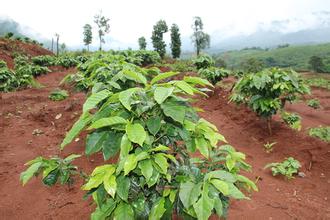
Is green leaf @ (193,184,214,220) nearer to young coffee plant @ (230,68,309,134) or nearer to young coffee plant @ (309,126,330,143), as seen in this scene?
young coffee plant @ (230,68,309,134)

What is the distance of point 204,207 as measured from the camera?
5.84 ft

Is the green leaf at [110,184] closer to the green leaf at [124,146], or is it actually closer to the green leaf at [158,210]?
the green leaf at [124,146]

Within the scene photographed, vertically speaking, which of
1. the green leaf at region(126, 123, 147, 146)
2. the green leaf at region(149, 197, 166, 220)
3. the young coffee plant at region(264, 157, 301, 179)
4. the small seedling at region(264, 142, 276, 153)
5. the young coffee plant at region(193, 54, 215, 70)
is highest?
the young coffee plant at region(193, 54, 215, 70)

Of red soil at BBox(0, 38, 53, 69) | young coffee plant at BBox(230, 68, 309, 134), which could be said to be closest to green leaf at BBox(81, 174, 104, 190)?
young coffee plant at BBox(230, 68, 309, 134)

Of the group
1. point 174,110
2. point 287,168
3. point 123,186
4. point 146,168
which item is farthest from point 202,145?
point 287,168

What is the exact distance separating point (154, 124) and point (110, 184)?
0.45 meters

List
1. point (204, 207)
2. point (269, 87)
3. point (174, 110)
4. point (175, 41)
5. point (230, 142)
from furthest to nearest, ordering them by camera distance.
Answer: point (175, 41)
point (230, 142)
point (269, 87)
point (174, 110)
point (204, 207)

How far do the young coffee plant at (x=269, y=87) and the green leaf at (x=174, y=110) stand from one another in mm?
4238

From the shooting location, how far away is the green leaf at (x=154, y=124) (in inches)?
78.7

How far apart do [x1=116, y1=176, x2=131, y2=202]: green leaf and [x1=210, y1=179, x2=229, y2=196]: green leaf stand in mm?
509

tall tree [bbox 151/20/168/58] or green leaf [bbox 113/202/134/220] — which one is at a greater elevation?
tall tree [bbox 151/20/168/58]

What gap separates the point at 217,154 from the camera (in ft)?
8.69

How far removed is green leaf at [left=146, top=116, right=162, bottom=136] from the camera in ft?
6.56

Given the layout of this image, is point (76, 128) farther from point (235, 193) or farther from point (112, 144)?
point (235, 193)
